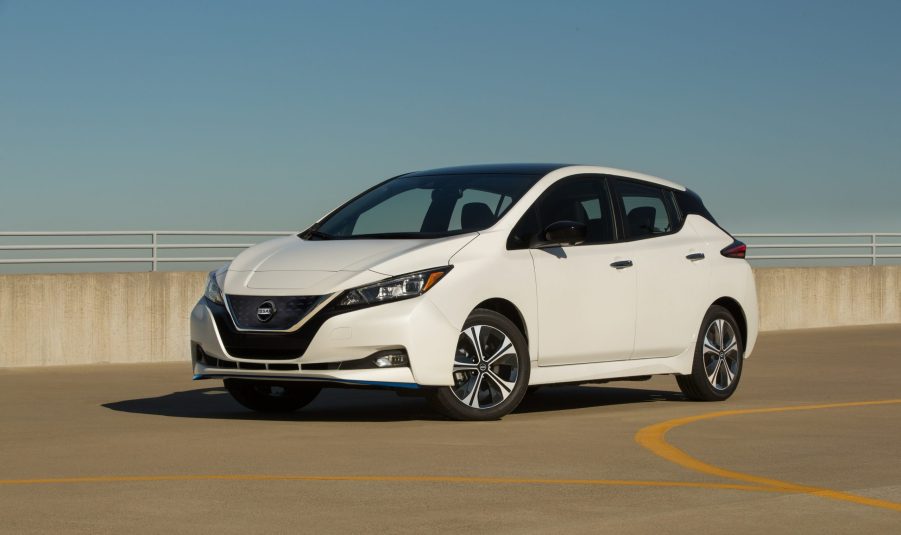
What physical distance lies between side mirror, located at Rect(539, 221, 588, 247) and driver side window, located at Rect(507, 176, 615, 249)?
0.10 m

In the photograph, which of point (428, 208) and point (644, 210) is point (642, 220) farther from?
point (428, 208)

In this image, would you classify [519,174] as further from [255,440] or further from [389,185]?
[255,440]

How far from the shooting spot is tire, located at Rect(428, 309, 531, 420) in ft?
32.2

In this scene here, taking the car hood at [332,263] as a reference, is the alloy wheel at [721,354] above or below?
below

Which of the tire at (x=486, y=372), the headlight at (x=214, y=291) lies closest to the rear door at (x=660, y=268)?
the tire at (x=486, y=372)

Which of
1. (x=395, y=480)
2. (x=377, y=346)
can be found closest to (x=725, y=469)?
(x=395, y=480)

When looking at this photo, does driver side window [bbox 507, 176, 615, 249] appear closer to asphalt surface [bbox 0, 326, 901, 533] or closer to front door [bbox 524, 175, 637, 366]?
front door [bbox 524, 175, 637, 366]

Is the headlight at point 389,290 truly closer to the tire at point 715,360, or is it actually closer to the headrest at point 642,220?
the headrest at point 642,220

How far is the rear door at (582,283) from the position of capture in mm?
10391

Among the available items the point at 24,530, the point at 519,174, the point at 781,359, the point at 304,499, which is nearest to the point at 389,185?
the point at 519,174

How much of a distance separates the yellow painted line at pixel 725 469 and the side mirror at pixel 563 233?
1359mm

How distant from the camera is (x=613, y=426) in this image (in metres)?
9.67

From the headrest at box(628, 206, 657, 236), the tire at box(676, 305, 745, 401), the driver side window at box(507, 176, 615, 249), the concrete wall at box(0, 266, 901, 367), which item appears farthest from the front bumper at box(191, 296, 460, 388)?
the concrete wall at box(0, 266, 901, 367)

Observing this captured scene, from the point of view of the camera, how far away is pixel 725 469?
24.5 feet
